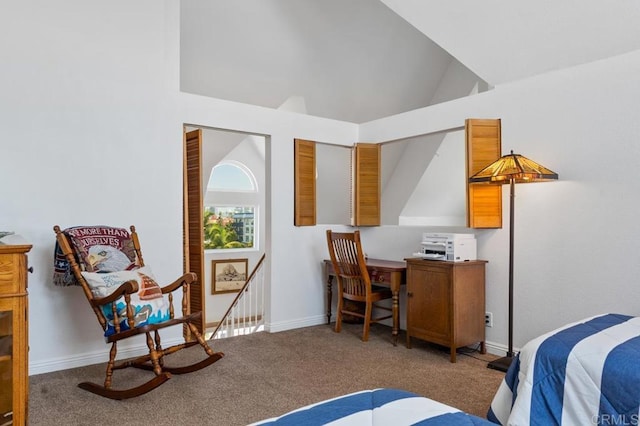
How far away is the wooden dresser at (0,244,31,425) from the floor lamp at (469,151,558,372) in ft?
9.64

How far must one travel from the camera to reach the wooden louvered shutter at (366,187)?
4879 millimetres

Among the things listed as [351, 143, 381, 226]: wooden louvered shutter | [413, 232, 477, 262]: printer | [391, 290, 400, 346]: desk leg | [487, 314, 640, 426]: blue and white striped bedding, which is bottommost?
[391, 290, 400, 346]: desk leg

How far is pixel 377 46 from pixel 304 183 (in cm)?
209

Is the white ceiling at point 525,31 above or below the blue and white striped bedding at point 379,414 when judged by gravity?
above

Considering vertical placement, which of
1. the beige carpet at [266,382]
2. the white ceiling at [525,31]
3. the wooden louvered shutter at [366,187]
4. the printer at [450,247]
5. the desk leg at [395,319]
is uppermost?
the white ceiling at [525,31]

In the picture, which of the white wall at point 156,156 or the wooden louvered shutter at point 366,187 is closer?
the white wall at point 156,156

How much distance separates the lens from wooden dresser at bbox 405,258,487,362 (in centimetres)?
350

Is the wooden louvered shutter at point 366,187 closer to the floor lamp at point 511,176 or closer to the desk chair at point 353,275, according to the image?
the desk chair at point 353,275

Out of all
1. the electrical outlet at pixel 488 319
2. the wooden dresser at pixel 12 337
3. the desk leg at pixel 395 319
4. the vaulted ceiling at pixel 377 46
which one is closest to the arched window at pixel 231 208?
the vaulted ceiling at pixel 377 46

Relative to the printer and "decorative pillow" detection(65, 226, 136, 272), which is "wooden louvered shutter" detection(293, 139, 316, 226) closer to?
the printer

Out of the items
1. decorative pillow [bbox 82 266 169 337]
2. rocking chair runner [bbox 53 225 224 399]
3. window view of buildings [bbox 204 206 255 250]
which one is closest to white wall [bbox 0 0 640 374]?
rocking chair runner [bbox 53 225 224 399]

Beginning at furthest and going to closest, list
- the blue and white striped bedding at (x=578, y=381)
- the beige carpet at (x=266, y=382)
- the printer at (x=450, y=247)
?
the printer at (x=450, y=247) < the beige carpet at (x=266, y=382) < the blue and white striped bedding at (x=578, y=381)

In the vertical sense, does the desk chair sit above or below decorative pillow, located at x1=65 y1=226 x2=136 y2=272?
below

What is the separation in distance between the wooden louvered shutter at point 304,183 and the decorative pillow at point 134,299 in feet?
5.92
